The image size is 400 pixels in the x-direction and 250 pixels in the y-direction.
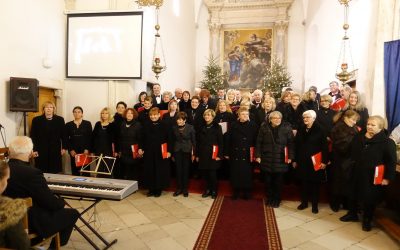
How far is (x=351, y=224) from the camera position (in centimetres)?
473

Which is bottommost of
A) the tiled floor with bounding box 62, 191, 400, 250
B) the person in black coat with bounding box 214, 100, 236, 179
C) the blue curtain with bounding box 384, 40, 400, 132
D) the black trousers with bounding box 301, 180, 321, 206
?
the tiled floor with bounding box 62, 191, 400, 250

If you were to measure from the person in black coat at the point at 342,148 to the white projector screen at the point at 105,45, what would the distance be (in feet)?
14.2

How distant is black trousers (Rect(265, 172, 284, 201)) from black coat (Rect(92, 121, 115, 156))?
9.96 ft

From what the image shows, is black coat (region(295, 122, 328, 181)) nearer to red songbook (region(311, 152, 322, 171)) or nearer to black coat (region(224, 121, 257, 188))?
red songbook (region(311, 152, 322, 171))

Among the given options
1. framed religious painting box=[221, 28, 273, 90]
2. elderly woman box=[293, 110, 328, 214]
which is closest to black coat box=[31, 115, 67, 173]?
elderly woman box=[293, 110, 328, 214]

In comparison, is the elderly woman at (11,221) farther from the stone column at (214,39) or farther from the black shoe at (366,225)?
the stone column at (214,39)

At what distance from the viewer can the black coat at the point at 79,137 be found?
6359mm

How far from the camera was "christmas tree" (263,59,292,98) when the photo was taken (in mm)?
12516

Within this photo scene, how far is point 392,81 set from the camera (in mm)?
5922

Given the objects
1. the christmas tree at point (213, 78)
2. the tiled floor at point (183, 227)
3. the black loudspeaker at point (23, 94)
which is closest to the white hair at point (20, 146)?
the tiled floor at point (183, 227)

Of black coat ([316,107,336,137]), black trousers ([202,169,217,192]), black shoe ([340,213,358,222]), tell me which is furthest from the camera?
black trousers ([202,169,217,192])

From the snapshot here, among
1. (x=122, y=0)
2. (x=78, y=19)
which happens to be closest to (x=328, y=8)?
(x=122, y=0)

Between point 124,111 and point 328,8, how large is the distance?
Answer: 8128mm

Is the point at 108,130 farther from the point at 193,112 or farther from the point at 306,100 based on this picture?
the point at 306,100
